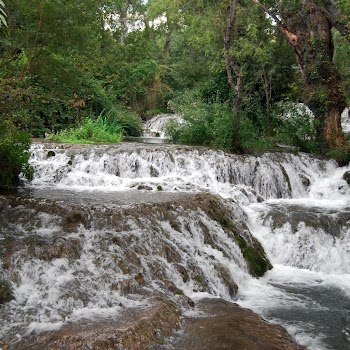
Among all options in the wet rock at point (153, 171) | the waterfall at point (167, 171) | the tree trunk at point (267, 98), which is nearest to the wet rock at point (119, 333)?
the waterfall at point (167, 171)

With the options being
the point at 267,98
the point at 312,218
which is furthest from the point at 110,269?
the point at 267,98

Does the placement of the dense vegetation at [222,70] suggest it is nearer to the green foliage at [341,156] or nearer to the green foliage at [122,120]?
the green foliage at [122,120]

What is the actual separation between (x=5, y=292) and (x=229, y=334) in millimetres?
2678

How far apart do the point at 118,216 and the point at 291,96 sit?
33.3 ft

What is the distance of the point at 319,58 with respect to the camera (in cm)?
1259

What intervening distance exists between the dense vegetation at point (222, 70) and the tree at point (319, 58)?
3cm

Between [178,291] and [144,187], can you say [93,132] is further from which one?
[178,291]

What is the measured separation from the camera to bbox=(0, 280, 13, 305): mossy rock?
185 inches

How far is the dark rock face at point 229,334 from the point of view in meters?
4.13

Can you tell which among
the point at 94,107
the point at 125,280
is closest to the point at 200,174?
the point at 125,280

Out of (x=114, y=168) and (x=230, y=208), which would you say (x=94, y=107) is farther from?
(x=230, y=208)

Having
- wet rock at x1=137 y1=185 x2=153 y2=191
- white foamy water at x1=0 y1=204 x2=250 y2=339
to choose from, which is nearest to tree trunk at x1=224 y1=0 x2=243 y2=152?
wet rock at x1=137 y1=185 x2=153 y2=191

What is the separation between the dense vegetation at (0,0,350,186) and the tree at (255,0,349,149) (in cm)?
3

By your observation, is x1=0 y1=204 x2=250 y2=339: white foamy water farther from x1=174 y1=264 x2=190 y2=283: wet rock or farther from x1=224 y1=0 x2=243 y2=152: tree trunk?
x1=224 y1=0 x2=243 y2=152: tree trunk
